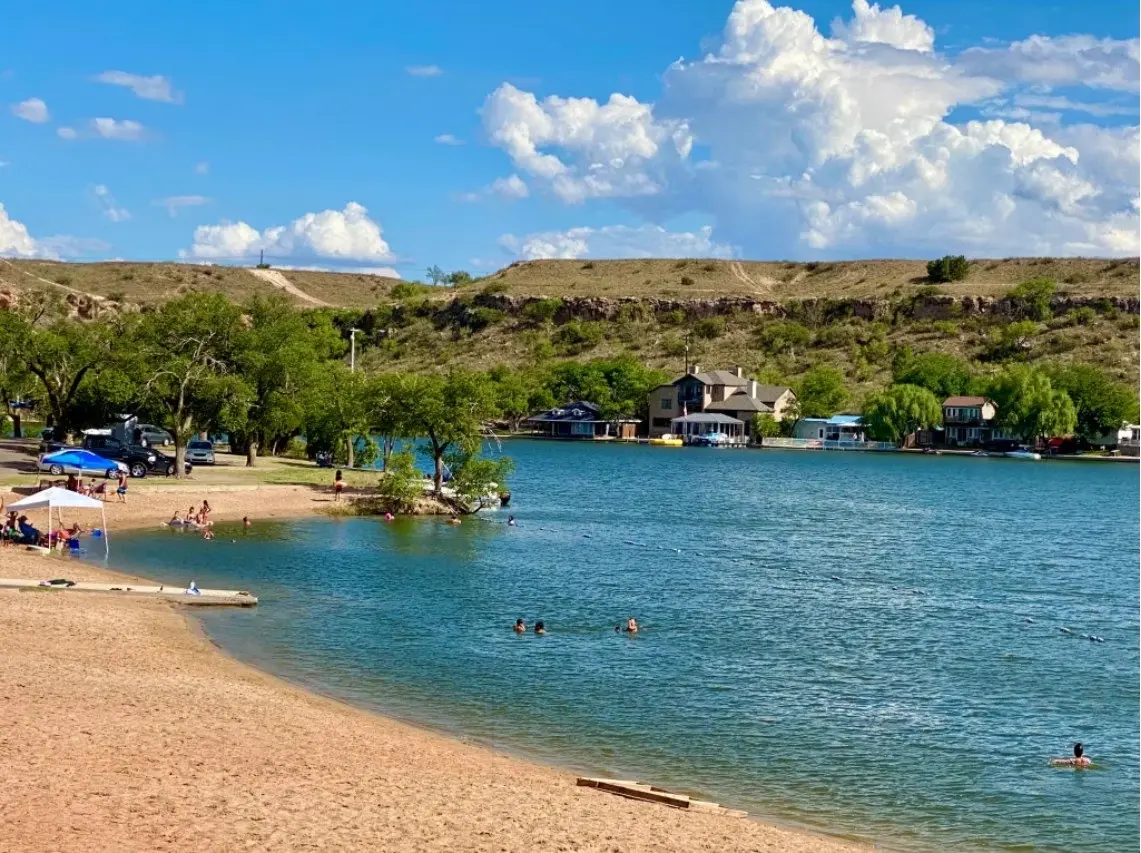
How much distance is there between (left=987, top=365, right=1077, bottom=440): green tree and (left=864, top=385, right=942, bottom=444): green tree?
8046mm

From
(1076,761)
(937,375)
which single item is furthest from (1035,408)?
(1076,761)

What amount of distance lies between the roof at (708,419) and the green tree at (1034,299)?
2199 inches

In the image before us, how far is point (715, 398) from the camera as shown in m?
162

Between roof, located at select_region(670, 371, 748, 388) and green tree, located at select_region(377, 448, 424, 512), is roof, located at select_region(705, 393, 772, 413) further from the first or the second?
green tree, located at select_region(377, 448, 424, 512)

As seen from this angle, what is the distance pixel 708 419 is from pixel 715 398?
252 inches

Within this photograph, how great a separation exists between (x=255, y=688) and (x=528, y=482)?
62081 mm

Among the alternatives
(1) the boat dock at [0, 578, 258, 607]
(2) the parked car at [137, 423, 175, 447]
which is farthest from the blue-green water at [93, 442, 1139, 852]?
(2) the parked car at [137, 423, 175, 447]

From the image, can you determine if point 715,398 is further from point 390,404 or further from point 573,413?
point 390,404

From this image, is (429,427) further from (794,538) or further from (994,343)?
(994,343)

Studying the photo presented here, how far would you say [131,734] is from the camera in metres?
19.4

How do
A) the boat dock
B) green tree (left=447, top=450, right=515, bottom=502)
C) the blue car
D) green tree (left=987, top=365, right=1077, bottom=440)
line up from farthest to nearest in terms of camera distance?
green tree (left=987, top=365, right=1077, bottom=440)
green tree (left=447, top=450, right=515, bottom=502)
the blue car
the boat dock

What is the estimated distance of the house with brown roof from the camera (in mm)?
159500

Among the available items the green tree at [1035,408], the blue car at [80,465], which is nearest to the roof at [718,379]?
the green tree at [1035,408]

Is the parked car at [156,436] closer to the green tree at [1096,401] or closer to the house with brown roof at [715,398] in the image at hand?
the house with brown roof at [715,398]
